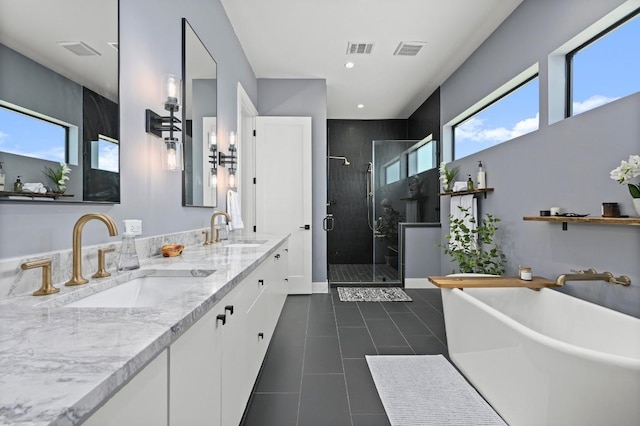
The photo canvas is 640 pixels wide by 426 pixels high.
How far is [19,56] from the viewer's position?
3.05 feet

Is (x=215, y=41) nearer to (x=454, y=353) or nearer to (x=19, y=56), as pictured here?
(x=19, y=56)

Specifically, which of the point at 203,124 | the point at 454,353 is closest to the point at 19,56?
the point at 203,124

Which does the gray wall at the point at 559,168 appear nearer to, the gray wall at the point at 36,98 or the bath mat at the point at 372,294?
the bath mat at the point at 372,294

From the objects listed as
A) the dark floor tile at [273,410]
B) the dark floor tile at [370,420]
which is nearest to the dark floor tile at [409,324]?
the dark floor tile at [370,420]

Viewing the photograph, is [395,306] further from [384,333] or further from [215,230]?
[215,230]

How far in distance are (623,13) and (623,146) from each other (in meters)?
0.85

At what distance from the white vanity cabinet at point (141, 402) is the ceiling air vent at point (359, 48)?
364cm

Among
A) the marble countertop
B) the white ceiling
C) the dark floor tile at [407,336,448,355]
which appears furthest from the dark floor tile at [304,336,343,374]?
the white ceiling

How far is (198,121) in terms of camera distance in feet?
7.42

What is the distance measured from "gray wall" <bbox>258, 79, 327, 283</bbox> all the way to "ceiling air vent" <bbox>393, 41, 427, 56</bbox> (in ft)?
3.87

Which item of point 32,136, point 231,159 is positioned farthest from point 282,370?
point 32,136

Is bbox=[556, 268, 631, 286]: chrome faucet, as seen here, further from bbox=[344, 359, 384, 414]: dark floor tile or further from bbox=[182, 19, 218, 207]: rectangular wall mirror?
bbox=[182, 19, 218, 207]: rectangular wall mirror

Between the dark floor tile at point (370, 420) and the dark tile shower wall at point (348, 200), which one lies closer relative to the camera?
the dark floor tile at point (370, 420)

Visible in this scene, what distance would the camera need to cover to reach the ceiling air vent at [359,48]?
3.54 meters
